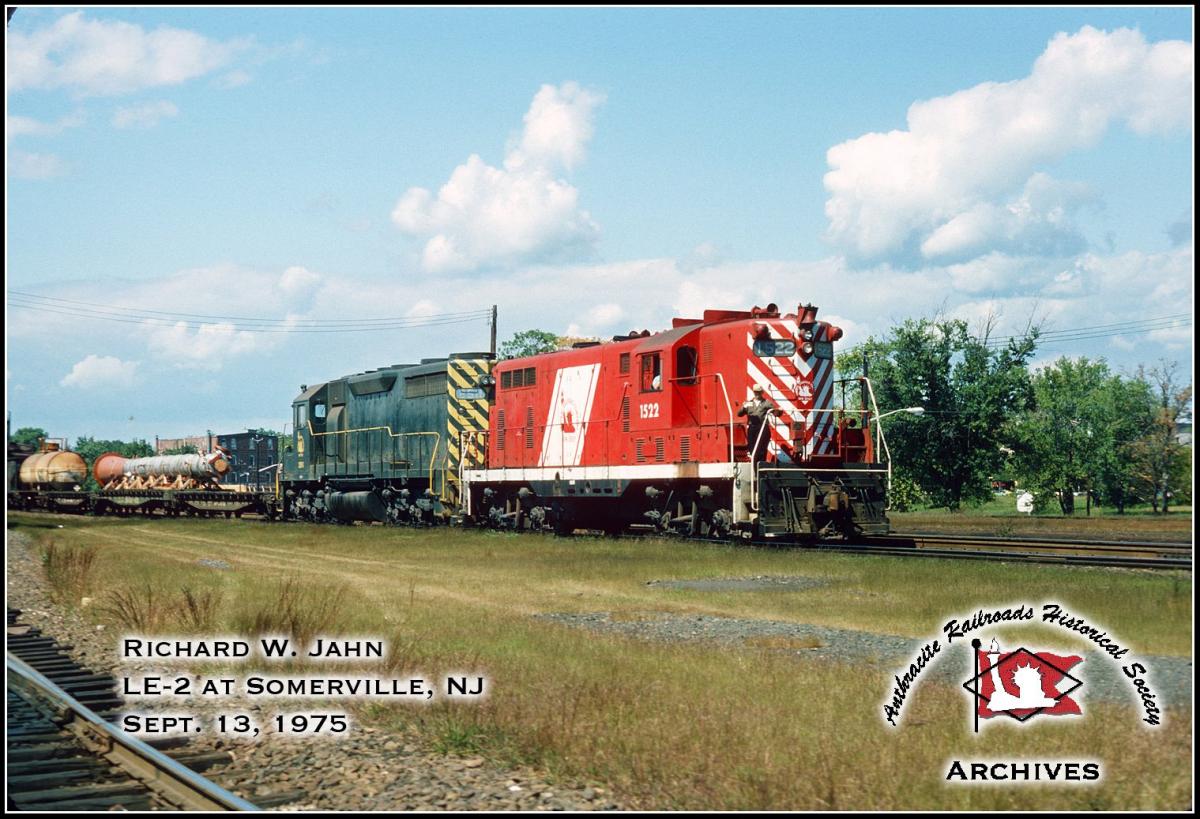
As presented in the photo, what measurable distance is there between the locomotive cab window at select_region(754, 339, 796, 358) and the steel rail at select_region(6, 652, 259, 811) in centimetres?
1420

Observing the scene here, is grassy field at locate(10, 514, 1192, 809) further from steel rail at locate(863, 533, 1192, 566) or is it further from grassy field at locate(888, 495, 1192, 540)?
grassy field at locate(888, 495, 1192, 540)

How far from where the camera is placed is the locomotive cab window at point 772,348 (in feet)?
70.7

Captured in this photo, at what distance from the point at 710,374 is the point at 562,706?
1424 cm

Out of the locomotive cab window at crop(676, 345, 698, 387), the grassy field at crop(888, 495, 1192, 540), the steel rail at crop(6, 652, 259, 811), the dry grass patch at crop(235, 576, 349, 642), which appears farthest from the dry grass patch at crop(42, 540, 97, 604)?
the grassy field at crop(888, 495, 1192, 540)

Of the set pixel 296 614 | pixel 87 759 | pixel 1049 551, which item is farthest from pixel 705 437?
pixel 87 759

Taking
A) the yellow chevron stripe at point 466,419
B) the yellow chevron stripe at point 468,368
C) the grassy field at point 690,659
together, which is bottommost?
the grassy field at point 690,659

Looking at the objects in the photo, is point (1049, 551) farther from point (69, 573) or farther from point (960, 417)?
point (960, 417)

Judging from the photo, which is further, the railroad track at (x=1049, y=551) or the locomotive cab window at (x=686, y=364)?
the locomotive cab window at (x=686, y=364)

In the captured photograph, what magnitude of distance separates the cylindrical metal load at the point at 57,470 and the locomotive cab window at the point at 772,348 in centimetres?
4138

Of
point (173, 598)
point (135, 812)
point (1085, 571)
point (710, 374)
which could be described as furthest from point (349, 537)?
point (135, 812)

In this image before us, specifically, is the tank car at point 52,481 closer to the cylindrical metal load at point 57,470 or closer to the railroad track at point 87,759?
the cylindrical metal load at point 57,470

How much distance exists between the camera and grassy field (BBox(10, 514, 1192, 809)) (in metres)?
6.89

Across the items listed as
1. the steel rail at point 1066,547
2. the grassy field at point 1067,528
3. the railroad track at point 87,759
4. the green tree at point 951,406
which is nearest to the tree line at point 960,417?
the green tree at point 951,406

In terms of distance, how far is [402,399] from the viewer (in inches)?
1329
